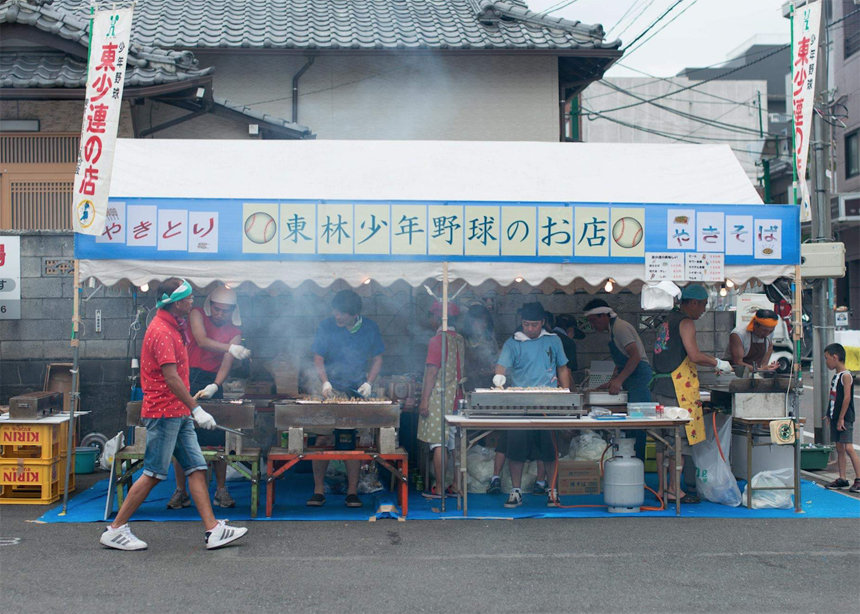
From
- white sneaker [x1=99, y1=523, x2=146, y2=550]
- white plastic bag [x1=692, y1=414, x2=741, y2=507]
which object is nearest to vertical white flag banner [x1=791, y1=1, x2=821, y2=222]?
white plastic bag [x1=692, y1=414, x2=741, y2=507]

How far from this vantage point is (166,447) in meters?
5.95

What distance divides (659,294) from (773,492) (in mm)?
2134

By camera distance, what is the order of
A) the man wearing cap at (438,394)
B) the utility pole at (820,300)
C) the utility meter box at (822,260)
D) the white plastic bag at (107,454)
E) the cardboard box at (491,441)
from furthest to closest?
the utility pole at (820,300) < the white plastic bag at (107,454) < the utility meter box at (822,260) < the cardboard box at (491,441) < the man wearing cap at (438,394)

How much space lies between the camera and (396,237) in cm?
694

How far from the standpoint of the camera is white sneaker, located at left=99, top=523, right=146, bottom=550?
5.92m

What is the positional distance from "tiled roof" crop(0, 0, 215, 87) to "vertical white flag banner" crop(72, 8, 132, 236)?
10.6 ft

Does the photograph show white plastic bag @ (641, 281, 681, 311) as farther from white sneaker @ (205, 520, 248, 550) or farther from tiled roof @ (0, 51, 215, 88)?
tiled roof @ (0, 51, 215, 88)

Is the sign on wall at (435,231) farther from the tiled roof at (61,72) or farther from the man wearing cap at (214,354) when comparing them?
the tiled roof at (61,72)

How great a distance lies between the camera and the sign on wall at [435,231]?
22.2ft

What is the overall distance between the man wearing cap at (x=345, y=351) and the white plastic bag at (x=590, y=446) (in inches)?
86.1

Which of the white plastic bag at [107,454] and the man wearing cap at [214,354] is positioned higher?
the man wearing cap at [214,354]

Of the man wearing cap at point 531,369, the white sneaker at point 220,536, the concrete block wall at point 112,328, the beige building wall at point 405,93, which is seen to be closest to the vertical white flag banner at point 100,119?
the white sneaker at point 220,536

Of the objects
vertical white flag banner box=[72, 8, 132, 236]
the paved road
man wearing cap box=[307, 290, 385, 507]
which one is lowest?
the paved road

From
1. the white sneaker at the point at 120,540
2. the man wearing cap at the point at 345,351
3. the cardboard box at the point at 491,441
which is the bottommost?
the white sneaker at the point at 120,540
